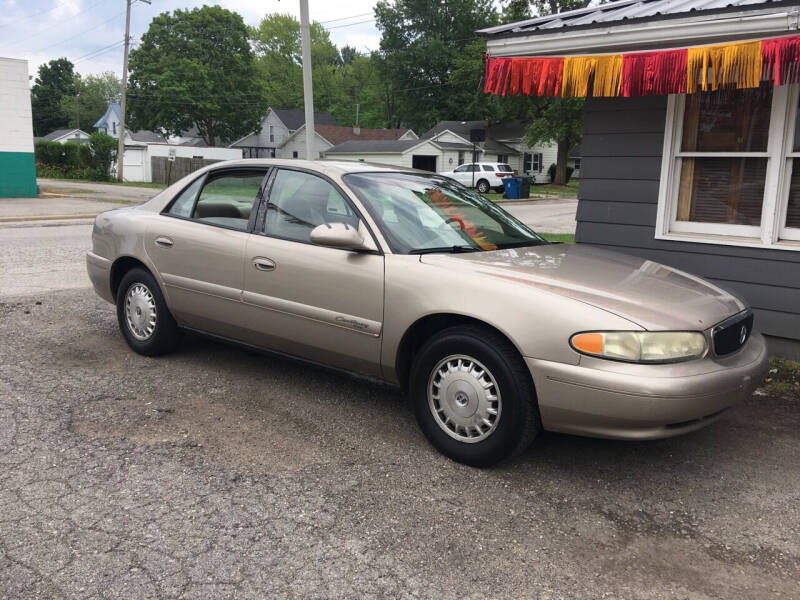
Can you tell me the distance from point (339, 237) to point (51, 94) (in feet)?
380

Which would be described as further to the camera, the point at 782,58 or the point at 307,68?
the point at 307,68

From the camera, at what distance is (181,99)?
59.5 m

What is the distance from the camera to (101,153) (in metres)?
39.0

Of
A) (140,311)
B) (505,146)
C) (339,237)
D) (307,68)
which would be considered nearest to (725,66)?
(339,237)

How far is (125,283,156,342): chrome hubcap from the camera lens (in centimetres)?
529

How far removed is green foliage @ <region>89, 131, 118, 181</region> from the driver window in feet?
124

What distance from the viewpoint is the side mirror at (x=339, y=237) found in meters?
3.95

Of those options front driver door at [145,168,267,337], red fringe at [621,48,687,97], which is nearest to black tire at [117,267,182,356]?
front driver door at [145,168,267,337]

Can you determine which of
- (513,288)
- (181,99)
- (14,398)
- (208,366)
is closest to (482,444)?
(513,288)

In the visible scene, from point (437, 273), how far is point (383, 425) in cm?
106

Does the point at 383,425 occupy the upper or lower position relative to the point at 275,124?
lower

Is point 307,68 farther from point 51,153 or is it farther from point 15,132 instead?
point 51,153

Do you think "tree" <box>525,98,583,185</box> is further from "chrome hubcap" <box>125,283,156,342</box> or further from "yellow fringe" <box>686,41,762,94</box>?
"chrome hubcap" <box>125,283,156,342</box>

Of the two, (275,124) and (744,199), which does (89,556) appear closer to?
(744,199)
